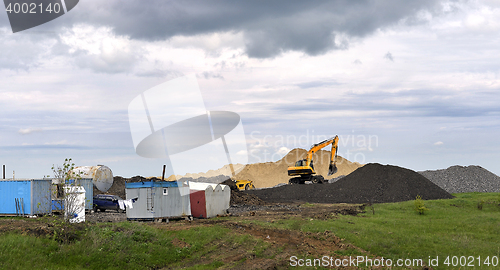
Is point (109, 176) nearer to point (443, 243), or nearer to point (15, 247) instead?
point (15, 247)

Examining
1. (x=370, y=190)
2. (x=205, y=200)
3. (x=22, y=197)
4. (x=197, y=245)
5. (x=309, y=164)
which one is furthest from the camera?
(x=309, y=164)

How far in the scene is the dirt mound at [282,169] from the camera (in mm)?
103312

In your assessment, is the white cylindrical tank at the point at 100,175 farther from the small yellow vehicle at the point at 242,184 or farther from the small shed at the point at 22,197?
the small yellow vehicle at the point at 242,184

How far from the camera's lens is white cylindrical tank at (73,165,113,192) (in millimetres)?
43875

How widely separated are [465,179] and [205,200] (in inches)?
1817

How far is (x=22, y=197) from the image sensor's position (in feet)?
88.7

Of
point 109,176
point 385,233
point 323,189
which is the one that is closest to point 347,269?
point 385,233

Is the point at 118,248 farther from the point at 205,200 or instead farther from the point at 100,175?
the point at 100,175

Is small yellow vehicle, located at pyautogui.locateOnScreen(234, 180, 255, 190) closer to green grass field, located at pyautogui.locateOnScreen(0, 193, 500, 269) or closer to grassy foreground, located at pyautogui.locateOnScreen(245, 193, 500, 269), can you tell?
grassy foreground, located at pyautogui.locateOnScreen(245, 193, 500, 269)

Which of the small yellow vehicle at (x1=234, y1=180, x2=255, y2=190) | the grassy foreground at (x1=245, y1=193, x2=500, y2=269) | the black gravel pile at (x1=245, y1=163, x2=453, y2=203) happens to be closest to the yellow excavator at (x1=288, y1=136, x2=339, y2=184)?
the black gravel pile at (x1=245, y1=163, x2=453, y2=203)

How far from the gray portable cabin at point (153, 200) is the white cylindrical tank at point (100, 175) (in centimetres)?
2167

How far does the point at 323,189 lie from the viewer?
48406 millimetres

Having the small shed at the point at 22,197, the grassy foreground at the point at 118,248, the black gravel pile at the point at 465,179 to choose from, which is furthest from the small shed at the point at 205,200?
the black gravel pile at the point at 465,179

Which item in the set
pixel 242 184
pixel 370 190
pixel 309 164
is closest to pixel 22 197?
pixel 242 184
